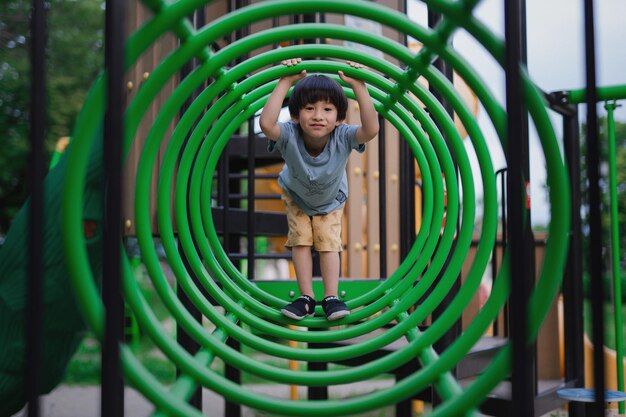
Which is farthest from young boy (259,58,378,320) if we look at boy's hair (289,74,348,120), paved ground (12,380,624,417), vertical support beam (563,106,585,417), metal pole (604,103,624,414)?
paved ground (12,380,624,417)

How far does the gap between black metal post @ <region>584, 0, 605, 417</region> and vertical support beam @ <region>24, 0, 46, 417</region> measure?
34.2 inches

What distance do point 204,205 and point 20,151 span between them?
400 inches

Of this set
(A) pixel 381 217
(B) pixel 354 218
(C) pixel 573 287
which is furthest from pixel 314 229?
(B) pixel 354 218

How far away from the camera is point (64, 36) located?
43.1 ft

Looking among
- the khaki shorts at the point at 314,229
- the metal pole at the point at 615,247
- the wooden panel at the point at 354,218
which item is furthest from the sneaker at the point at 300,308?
the wooden panel at the point at 354,218

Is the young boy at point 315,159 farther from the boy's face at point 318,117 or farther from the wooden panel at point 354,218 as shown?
the wooden panel at point 354,218

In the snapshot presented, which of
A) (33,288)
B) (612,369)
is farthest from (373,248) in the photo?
(33,288)

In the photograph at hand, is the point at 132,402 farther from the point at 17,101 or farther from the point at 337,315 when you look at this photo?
the point at 17,101

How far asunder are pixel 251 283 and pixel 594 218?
5.67 ft

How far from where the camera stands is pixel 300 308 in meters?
2.07

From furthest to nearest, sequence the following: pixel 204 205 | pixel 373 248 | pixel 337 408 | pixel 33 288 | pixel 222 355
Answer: pixel 373 248, pixel 204 205, pixel 222 355, pixel 337 408, pixel 33 288

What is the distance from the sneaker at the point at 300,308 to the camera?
2025 mm

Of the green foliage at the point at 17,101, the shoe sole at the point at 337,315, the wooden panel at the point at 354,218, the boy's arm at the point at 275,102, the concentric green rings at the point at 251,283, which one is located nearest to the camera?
the concentric green rings at the point at 251,283

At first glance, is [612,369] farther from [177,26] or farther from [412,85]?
[177,26]
